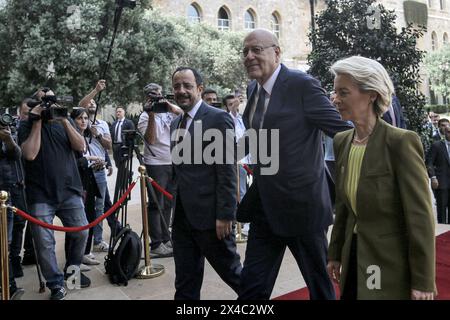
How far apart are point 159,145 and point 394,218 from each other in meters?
3.80

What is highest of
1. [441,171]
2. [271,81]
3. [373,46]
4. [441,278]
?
[373,46]

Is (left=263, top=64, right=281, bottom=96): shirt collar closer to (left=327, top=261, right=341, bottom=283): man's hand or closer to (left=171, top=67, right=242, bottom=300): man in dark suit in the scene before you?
(left=171, top=67, right=242, bottom=300): man in dark suit

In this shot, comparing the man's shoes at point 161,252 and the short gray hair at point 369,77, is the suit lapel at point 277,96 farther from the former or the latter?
the man's shoes at point 161,252

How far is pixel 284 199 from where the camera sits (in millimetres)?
2549

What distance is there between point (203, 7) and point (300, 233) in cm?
3142

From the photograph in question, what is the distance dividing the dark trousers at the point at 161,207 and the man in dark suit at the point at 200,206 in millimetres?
2034

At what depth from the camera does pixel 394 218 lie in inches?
75.3

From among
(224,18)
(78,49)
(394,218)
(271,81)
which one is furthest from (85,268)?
(224,18)

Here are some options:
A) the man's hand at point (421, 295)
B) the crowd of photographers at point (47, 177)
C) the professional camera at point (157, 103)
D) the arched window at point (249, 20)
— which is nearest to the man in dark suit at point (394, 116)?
the crowd of photographers at point (47, 177)

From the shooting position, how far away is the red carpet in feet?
12.3

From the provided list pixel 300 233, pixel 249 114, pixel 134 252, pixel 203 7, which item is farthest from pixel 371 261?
pixel 203 7

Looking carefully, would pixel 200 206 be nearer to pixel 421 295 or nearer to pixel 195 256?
pixel 195 256
